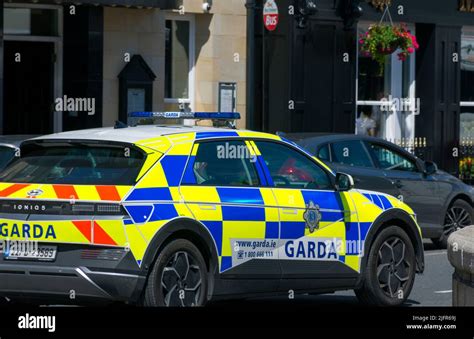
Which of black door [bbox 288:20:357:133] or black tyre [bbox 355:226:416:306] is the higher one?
black door [bbox 288:20:357:133]

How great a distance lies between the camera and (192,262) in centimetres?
965

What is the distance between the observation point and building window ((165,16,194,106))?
23312 millimetres

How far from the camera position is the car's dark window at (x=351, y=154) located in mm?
16016

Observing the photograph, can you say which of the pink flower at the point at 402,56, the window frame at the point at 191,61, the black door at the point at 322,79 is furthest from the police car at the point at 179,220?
the pink flower at the point at 402,56

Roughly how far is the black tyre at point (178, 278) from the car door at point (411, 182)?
7034 millimetres

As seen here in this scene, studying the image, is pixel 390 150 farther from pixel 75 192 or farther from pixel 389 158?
pixel 75 192

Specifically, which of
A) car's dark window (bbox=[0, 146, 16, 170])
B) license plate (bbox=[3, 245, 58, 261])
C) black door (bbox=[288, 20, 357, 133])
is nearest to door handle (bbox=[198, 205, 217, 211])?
license plate (bbox=[3, 245, 58, 261])

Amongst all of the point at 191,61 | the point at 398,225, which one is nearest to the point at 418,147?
the point at 191,61

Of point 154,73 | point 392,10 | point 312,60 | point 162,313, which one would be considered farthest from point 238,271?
point 392,10

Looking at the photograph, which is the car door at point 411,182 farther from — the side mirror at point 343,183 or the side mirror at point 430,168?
the side mirror at point 343,183

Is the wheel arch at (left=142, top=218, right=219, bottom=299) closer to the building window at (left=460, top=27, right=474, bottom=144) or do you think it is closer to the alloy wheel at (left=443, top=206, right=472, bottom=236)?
the alloy wheel at (left=443, top=206, right=472, bottom=236)

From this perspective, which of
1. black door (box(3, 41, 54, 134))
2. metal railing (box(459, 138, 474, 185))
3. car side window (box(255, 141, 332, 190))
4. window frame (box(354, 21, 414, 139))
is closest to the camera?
car side window (box(255, 141, 332, 190))

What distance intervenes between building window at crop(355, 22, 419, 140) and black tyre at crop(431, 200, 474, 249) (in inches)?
316

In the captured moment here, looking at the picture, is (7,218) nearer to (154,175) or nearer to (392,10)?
(154,175)
